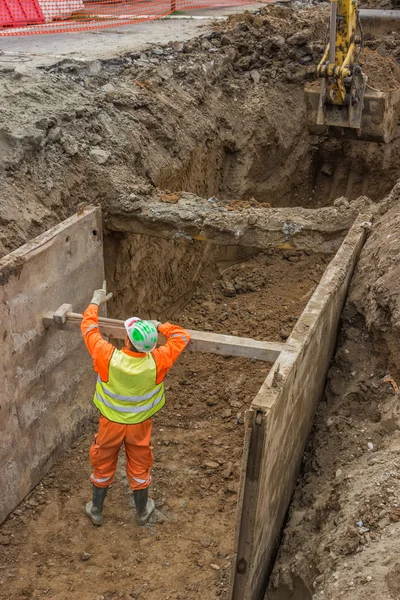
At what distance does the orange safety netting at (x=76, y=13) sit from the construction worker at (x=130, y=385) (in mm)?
A: 7763

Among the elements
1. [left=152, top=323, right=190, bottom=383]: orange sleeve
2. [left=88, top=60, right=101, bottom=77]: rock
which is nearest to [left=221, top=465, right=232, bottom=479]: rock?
[left=152, top=323, right=190, bottom=383]: orange sleeve

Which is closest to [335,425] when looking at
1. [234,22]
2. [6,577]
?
[6,577]

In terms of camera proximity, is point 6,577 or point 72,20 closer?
point 6,577

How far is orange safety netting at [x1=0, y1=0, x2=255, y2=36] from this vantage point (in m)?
11.5

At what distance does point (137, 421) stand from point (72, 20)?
32.8 feet

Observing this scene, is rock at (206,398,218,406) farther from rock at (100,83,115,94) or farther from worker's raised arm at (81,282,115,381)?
rock at (100,83,115,94)

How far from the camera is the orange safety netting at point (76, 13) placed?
1152 cm

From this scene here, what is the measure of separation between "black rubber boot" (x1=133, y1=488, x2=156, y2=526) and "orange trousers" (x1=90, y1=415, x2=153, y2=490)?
14 centimetres

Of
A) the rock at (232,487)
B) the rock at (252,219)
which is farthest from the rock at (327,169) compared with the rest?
the rock at (232,487)

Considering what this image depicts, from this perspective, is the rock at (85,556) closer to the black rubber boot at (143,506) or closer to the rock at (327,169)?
the black rubber boot at (143,506)

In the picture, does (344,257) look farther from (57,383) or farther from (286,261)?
(286,261)

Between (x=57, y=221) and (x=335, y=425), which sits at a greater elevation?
(x=57, y=221)

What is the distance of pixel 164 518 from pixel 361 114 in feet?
19.0

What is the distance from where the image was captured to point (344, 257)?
5.54 meters
